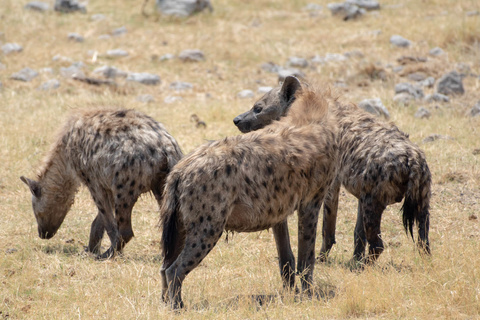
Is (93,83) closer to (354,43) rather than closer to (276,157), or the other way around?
(354,43)

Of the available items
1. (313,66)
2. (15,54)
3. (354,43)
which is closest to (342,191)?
(313,66)

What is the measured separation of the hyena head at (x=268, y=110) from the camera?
543 centimetres

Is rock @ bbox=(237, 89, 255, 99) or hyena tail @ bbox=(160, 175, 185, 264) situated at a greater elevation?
hyena tail @ bbox=(160, 175, 185, 264)

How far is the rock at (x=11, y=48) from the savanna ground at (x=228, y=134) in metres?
0.24

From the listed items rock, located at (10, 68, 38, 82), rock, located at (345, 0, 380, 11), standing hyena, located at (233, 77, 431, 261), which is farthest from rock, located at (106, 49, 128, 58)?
standing hyena, located at (233, 77, 431, 261)

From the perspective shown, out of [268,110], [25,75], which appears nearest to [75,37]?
[25,75]

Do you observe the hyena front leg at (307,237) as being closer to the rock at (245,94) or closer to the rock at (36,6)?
the rock at (245,94)

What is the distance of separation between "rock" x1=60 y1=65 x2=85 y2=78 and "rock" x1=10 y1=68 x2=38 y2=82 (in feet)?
1.49

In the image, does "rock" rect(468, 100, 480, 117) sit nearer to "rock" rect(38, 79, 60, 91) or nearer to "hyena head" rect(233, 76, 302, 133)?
"hyena head" rect(233, 76, 302, 133)

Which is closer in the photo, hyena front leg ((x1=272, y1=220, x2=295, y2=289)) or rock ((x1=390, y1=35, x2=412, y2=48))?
hyena front leg ((x1=272, y1=220, x2=295, y2=289))

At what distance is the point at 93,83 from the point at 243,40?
11.8 feet

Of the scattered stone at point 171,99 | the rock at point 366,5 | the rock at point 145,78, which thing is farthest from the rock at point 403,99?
the rock at point 366,5

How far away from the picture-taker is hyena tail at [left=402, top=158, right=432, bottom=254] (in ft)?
14.4

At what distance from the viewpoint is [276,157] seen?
3.90 meters
